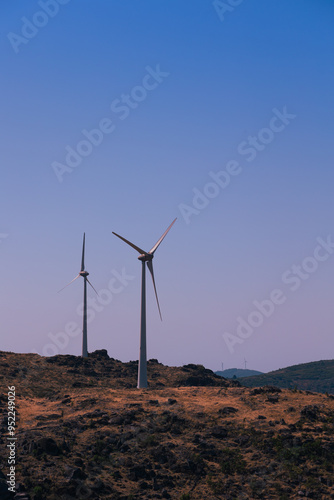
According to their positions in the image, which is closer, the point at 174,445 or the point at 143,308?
the point at 174,445

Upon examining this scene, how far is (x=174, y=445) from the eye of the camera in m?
81.7

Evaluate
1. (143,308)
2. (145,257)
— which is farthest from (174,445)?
(145,257)

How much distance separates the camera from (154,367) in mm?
157125

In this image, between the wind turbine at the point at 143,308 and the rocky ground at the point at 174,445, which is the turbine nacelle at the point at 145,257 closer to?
the wind turbine at the point at 143,308

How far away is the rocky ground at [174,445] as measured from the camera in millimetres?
72000

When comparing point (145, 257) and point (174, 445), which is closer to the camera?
point (174, 445)

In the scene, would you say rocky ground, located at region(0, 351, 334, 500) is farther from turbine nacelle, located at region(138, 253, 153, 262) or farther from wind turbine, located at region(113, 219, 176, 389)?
turbine nacelle, located at region(138, 253, 153, 262)

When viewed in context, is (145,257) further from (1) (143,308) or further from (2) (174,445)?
(2) (174,445)

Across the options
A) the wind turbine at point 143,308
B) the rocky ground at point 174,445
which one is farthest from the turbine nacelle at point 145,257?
the rocky ground at point 174,445

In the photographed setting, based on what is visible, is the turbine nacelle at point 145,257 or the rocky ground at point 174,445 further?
the turbine nacelle at point 145,257

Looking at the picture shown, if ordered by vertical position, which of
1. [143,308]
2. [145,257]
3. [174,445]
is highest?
[145,257]

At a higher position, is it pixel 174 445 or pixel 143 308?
pixel 143 308

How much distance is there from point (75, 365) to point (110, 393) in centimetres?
4162

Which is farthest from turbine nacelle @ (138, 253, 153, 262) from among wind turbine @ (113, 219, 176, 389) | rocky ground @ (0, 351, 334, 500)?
rocky ground @ (0, 351, 334, 500)
